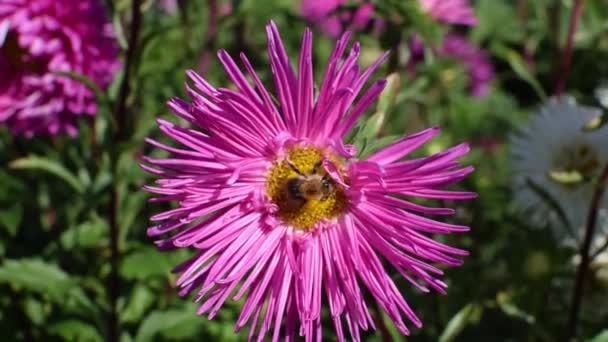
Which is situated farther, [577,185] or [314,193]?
[577,185]

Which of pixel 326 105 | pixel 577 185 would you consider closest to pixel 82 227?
pixel 326 105

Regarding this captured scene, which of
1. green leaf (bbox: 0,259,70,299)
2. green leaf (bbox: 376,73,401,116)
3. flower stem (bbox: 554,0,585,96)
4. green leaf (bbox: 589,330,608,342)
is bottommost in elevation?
green leaf (bbox: 589,330,608,342)

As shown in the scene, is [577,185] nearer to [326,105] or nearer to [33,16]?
[326,105]

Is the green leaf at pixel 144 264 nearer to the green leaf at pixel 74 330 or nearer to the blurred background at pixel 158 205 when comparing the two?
the blurred background at pixel 158 205

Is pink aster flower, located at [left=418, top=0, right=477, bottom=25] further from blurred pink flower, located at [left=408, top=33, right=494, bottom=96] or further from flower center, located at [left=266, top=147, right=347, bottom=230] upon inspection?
flower center, located at [left=266, top=147, right=347, bottom=230]

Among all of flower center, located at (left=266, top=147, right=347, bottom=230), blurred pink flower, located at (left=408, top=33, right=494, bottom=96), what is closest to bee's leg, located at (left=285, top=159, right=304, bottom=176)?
flower center, located at (left=266, top=147, right=347, bottom=230)

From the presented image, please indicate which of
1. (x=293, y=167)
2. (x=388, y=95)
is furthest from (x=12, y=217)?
(x=388, y=95)

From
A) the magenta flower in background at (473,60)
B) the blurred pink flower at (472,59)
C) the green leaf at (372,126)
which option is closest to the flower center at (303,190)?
the green leaf at (372,126)
